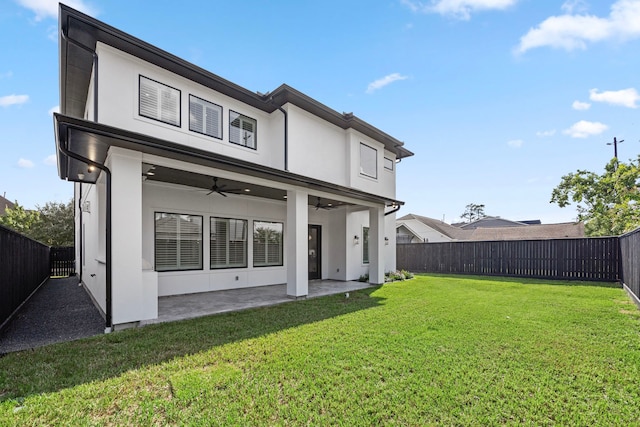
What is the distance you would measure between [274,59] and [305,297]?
8215 mm

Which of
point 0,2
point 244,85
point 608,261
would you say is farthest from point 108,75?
point 608,261

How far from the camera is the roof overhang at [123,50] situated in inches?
233

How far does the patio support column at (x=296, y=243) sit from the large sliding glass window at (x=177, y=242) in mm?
2866

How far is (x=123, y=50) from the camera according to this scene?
6543 mm

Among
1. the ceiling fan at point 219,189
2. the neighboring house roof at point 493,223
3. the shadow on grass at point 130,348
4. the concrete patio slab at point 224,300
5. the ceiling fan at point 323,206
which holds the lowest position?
the concrete patio slab at point 224,300

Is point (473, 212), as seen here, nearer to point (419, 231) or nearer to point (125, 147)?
point (419, 231)

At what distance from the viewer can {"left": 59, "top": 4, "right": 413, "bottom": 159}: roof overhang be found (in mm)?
5910

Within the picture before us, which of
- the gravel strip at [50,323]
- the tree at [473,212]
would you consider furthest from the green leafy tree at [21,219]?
the tree at [473,212]

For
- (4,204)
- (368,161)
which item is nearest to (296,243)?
(368,161)

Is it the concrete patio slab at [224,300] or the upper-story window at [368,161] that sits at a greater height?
the upper-story window at [368,161]

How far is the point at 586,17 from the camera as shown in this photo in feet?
25.4

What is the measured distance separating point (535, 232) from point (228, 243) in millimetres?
28622

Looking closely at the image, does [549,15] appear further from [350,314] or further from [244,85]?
[350,314]

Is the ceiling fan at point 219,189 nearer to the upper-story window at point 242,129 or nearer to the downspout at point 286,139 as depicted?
the upper-story window at point 242,129
